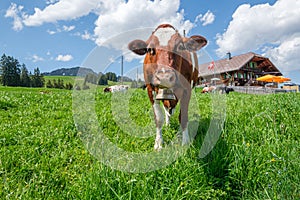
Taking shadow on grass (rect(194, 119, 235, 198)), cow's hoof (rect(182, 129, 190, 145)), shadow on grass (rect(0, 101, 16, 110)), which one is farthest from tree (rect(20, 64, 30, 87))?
shadow on grass (rect(194, 119, 235, 198))

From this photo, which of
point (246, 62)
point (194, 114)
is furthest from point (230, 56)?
point (194, 114)

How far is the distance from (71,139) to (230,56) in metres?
55.0

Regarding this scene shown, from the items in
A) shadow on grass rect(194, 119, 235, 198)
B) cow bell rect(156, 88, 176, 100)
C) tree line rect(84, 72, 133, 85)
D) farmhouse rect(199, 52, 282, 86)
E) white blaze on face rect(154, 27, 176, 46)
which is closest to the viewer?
shadow on grass rect(194, 119, 235, 198)

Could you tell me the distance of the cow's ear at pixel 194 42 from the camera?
4.20 m

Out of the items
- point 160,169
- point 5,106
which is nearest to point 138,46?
point 160,169

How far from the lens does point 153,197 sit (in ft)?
8.00

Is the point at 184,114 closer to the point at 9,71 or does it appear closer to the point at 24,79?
the point at 24,79

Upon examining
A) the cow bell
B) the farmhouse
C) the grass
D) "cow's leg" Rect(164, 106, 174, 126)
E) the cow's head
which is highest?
the farmhouse

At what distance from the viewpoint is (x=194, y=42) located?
166 inches

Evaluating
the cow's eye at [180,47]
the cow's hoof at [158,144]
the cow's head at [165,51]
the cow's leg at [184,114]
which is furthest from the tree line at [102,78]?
the cow's hoof at [158,144]

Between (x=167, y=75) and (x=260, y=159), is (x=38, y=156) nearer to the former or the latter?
(x=167, y=75)

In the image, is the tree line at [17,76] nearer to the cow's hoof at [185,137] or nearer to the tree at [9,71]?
the tree at [9,71]

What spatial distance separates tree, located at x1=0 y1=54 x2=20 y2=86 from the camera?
266 feet

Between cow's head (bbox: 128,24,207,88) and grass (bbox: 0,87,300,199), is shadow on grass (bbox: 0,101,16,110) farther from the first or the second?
cow's head (bbox: 128,24,207,88)
